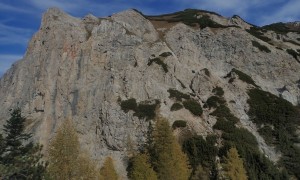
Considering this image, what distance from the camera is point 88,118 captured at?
64688 mm

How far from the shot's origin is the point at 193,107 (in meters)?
66.2

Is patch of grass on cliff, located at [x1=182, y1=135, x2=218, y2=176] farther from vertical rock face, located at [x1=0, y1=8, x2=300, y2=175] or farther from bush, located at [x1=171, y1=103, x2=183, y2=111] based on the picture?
bush, located at [x1=171, y1=103, x2=183, y2=111]

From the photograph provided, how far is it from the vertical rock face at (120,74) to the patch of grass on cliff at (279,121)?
1516 mm

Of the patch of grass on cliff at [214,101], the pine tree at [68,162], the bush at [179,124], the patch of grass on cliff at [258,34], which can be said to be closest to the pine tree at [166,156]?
the bush at [179,124]

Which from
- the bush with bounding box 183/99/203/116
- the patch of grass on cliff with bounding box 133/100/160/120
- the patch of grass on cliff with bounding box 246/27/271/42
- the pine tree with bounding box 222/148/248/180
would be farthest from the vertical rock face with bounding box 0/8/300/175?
the pine tree with bounding box 222/148/248/180

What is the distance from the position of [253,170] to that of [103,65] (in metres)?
31.7

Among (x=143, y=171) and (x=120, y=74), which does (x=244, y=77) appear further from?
(x=143, y=171)

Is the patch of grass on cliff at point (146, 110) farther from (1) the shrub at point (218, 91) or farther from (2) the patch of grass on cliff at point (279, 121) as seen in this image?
(2) the patch of grass on cliff at point (279, 121)

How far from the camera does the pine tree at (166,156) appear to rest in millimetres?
45000

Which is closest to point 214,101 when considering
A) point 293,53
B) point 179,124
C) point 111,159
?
point 179,124

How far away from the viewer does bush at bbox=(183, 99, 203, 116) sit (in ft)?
215

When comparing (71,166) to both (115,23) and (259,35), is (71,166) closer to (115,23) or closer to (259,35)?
(115,23)

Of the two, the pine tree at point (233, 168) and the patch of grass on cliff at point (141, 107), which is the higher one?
the patch of grass on cliff at point (141, 107)

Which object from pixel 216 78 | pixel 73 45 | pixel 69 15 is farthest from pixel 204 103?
pixel 69 15
